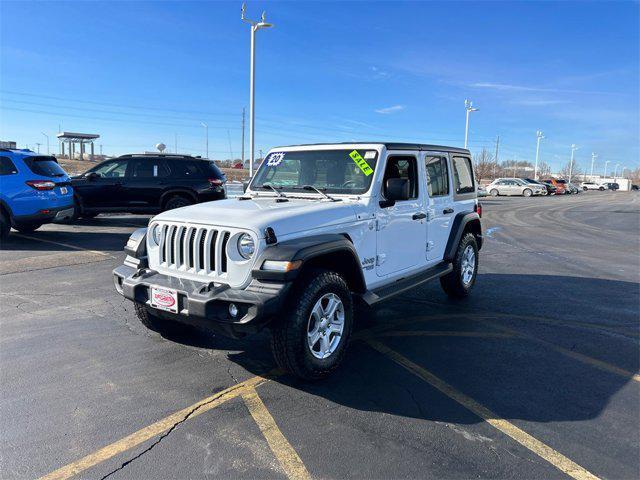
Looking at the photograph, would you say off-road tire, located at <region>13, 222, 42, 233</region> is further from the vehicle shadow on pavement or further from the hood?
the vehicle shadow on pavement

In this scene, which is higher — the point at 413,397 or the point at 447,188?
the point at 447,188

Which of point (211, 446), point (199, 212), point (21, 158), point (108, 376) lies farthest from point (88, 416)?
point (21, 158)

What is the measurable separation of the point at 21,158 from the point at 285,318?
897 centimetres

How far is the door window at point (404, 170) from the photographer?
15.8ft

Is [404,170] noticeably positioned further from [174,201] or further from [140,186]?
[140,186]

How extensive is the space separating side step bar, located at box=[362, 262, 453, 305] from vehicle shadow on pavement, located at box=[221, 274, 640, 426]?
502 millimetres

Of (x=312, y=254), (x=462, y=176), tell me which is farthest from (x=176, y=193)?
(x=312, y=254)

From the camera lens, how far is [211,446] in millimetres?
2924

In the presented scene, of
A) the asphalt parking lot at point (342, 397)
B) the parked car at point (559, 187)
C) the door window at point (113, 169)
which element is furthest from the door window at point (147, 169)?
the parked car at point (559, 187)

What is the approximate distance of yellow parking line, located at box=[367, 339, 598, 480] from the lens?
2779 mm

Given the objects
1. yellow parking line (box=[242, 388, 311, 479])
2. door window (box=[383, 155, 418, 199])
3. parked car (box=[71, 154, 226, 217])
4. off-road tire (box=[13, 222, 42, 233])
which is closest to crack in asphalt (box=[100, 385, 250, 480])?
yellow parking line (box=[242, 388, 311, 479])

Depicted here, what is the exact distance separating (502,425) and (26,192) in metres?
9.99

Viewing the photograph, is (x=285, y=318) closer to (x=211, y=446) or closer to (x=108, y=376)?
(x=211, y=446)

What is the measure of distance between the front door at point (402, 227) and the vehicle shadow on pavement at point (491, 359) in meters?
0.73
